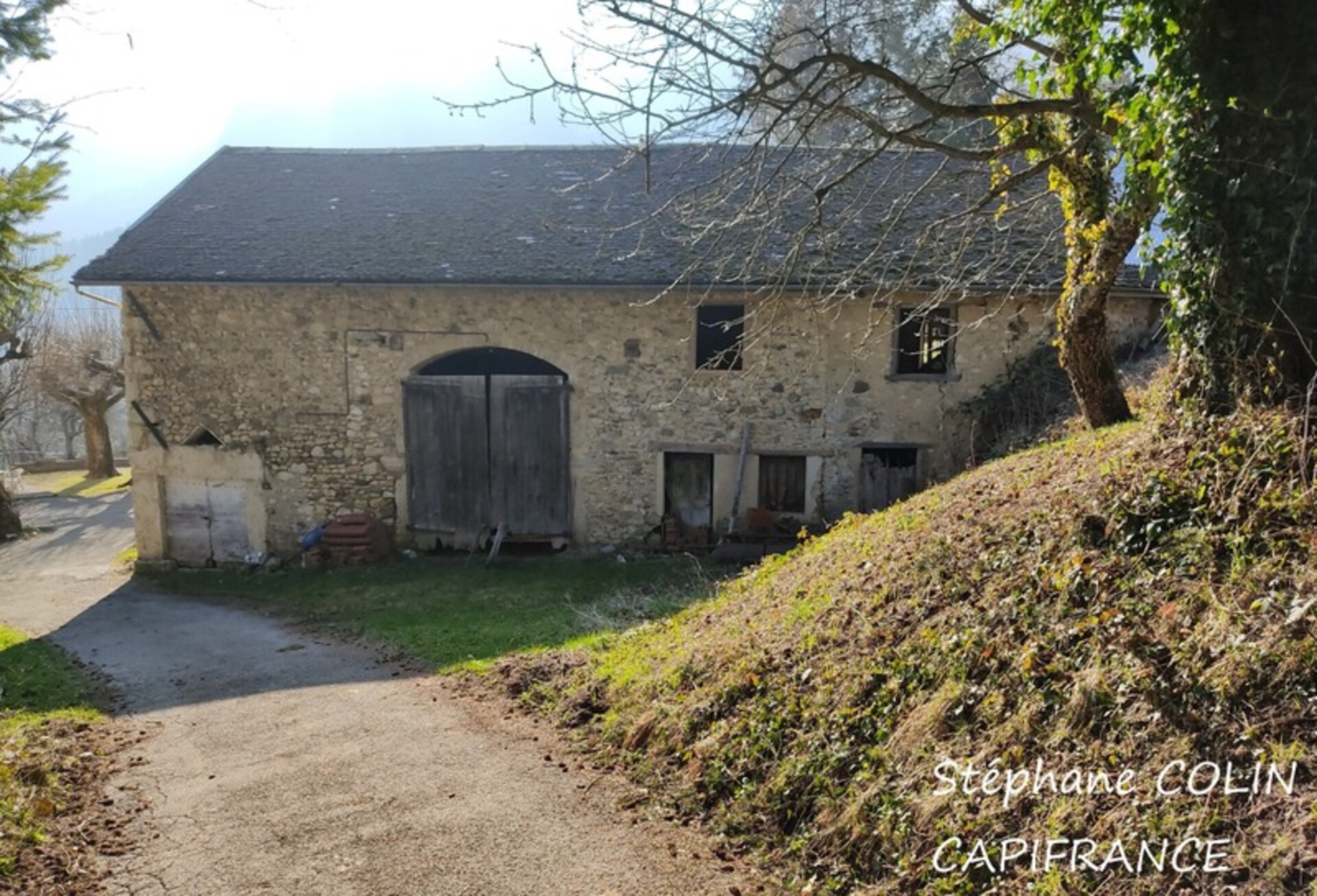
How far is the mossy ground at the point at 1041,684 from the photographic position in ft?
10.2

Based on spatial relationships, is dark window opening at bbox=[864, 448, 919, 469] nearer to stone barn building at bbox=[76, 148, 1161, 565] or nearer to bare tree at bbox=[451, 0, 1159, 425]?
stone barn building at bbox=[76, 148, 1161, 565]

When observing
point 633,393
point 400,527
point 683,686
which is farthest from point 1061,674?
point 400,527

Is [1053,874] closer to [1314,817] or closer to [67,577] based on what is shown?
[1314,817]

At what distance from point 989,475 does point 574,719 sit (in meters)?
3.98

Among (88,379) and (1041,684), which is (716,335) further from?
(88,379)

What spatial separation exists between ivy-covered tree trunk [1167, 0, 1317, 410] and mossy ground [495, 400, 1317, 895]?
0.36 meters

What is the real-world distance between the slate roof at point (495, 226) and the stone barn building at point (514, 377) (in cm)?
8

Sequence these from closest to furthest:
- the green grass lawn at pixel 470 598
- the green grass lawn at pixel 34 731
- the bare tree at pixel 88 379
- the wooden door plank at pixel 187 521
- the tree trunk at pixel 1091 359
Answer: the green grass lawn at pixel 34 731 → the tree trunk at pixel 1091 359 → the green grass lawn at pixel 470 598 → the wooden door plank at pixel 187 521 → the bare tree at pixel 88 379

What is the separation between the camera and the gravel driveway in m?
4.24

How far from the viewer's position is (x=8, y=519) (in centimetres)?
2106

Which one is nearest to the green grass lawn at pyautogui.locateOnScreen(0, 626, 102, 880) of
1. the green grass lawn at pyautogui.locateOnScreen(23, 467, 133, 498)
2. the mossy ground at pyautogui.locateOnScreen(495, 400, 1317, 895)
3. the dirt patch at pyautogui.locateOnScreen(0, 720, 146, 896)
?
the dirt patch at pyautogui.locateOnScreen(0, 720, 146, 896)

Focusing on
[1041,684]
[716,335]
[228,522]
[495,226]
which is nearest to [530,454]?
[716,335]

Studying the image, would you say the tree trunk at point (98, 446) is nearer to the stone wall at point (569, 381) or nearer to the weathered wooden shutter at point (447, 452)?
the stone wall at point (569, 381)

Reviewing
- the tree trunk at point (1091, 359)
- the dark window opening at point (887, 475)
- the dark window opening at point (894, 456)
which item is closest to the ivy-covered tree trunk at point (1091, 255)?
the tree trunk at point (1091, 359)
